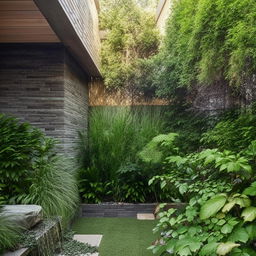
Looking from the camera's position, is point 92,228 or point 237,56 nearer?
point 237,56

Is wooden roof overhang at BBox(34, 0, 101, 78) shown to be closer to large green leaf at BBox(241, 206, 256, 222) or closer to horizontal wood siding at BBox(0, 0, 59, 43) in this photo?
horizontal wood siding at BBox(0, 0, 59, 43)

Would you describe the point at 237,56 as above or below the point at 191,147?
above

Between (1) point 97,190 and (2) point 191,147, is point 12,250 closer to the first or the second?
(1) point 97,190

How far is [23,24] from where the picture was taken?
10.9 feet

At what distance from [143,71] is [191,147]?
104 inches

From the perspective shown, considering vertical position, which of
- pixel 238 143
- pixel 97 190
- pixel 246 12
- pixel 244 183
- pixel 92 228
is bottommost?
pixel 92 228

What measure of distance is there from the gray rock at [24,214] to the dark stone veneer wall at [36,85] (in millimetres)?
1353

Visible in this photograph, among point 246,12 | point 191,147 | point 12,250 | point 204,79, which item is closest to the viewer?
point 12,250

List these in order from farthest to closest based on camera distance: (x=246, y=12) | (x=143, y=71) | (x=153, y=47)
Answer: (x=153, y=47) < (x=143, y=71) < (x=246, y=12)

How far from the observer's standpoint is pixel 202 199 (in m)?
1.77

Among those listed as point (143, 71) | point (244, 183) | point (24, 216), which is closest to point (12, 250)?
point (24, 216)

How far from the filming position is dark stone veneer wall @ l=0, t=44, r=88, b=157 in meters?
3.86

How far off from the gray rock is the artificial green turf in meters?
0.86

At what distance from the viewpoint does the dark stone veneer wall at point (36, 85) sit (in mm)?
3855
